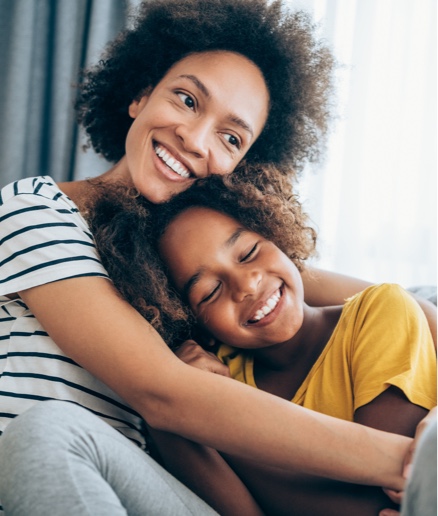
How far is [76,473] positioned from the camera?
2.67 feet

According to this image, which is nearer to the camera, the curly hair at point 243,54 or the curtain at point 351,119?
the curly hair at point 243,54

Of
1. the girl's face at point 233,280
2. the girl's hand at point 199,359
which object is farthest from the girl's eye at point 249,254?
the girl's hand at point 199,359

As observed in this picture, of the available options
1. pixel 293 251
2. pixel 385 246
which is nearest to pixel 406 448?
pixel 293 251

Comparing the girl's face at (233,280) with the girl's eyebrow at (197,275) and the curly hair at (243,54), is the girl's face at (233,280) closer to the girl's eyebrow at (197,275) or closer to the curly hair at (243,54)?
the girl's eyebrow at (197,275)

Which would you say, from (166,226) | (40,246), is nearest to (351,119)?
(166,226)

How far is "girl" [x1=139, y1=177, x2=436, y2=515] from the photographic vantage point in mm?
1062

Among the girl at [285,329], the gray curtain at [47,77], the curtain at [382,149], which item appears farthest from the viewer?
the curtain at [382,149]

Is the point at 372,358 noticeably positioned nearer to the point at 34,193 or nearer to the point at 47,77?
the point at 34,193

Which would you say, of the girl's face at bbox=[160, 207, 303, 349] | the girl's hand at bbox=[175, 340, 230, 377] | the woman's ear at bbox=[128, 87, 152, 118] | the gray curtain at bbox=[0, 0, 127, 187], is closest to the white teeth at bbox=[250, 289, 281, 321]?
the girl's face at bbox=[160, 207, 303, 349]

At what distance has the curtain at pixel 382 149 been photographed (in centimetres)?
242

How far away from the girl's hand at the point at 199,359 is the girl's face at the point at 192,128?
12.9 inches

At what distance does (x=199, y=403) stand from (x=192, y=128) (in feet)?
2.04

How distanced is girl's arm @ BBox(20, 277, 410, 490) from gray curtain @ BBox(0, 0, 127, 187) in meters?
1.29

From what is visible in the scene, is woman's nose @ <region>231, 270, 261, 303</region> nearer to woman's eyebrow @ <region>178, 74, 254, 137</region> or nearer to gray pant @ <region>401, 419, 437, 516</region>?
woman's eyebrow @ <region>178, 74, 254, 137</region>
